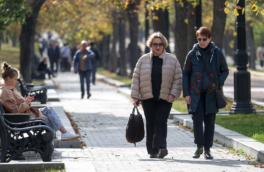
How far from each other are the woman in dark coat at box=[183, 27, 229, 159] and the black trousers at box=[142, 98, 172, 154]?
342 millimetres

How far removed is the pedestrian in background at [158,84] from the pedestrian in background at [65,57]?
97.2ft

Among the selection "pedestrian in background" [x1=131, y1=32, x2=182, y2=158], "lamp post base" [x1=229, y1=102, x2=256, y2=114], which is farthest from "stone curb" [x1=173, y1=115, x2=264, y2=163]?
"lamp post base" [x1=229, y1=102, x2=256, y2=114]

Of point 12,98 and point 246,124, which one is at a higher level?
point 12,98

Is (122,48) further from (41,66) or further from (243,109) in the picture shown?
(243,109)

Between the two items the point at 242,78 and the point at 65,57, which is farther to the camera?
the point at 65,57

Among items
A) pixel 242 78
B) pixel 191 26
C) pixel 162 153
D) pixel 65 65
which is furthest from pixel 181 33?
pixel 65 65

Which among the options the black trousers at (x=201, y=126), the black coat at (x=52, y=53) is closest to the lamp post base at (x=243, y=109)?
the black trousers at (x=201, y=126)

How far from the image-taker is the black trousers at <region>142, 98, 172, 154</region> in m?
7.39

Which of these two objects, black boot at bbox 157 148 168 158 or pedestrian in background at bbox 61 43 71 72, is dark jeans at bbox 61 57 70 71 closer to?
pedestrian in background at bbox 61 43 71 72

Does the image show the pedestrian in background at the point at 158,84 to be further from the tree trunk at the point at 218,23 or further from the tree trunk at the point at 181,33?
the tree trunk at the point at 181,33

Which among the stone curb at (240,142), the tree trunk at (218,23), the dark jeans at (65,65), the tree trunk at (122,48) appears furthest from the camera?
the dark jeans at (65,65)

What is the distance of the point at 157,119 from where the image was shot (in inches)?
292

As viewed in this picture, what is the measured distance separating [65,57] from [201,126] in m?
31.1

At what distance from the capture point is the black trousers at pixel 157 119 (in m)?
7.39
